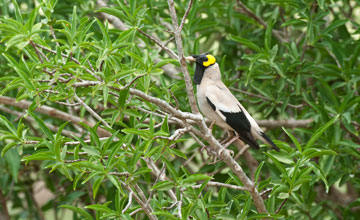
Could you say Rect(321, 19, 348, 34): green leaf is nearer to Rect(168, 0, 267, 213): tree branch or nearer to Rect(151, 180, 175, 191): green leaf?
Rect(168, 0, 267, 213): tree branch

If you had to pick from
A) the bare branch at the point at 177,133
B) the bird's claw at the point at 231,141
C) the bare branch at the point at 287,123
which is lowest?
the bare branch at the point at 287,123

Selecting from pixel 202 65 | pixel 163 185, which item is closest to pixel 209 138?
pixel 163 185

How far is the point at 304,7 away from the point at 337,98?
895mm

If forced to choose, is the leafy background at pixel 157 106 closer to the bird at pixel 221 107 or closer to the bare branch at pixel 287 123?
the bare branch at pixel 287 123

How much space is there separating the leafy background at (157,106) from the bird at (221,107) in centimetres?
28

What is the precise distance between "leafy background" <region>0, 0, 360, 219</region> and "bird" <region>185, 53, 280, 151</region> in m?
0.28

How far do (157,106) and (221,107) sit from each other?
29.6 inches

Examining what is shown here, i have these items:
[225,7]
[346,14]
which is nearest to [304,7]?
[225,7]

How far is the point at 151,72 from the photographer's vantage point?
3.11m

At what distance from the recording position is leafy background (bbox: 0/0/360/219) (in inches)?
121

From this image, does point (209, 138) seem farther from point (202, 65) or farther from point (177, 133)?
point (202, 65)

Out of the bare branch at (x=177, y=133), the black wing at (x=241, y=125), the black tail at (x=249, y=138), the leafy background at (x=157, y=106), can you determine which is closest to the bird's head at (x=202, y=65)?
the leafy background at (x=157, y=106)

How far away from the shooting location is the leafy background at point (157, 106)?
10.1 ft

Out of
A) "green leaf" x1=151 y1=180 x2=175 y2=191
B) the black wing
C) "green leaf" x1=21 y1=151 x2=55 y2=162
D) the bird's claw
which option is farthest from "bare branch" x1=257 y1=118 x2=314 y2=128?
"green leaf" x1=21 y1=151 x2=55 y2=162
